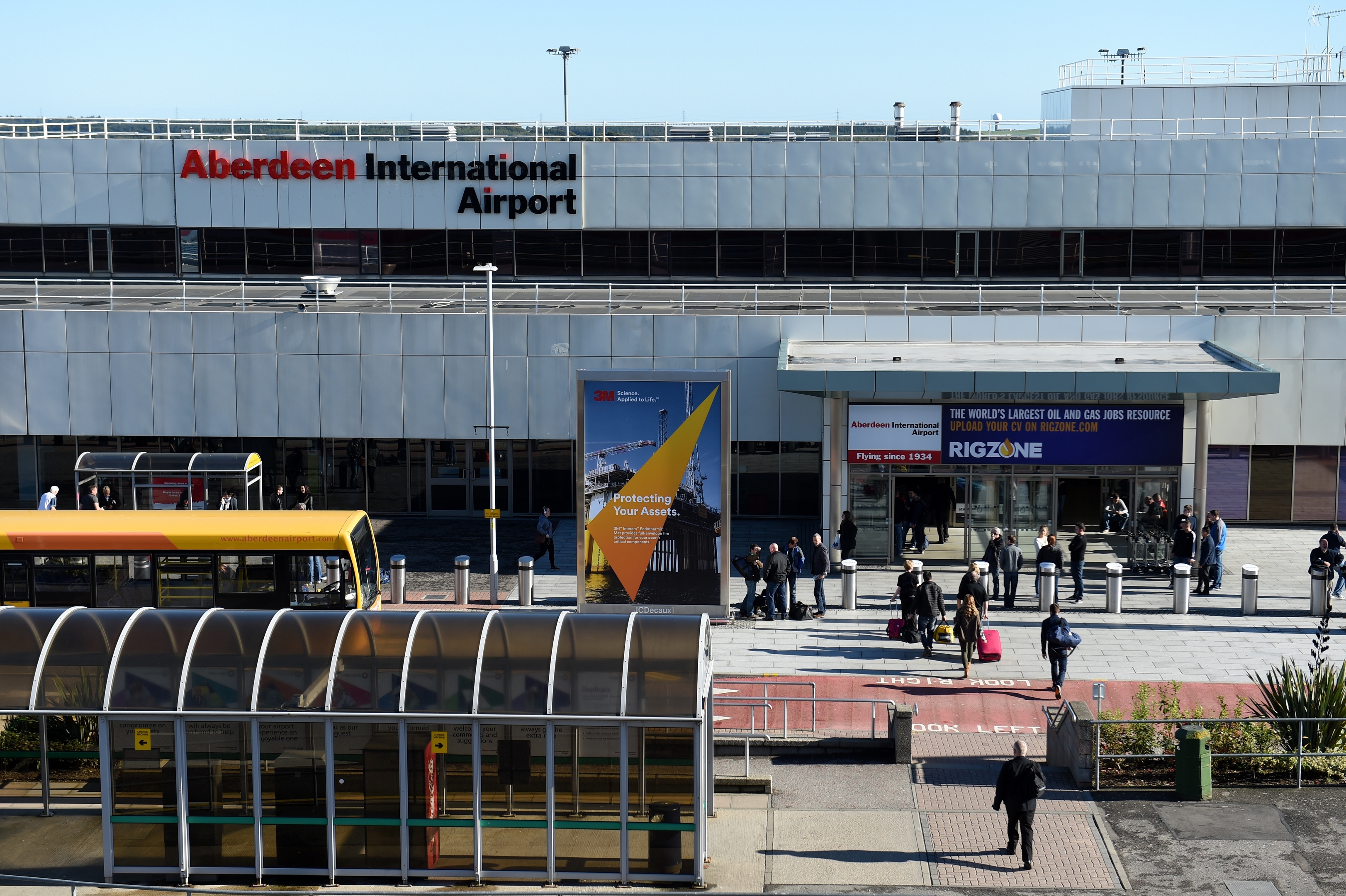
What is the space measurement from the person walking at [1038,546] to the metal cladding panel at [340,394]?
1454 cm

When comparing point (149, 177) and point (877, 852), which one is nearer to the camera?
point (877, 852)

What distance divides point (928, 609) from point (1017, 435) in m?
6.95

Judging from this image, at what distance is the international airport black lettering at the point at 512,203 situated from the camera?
128 feet

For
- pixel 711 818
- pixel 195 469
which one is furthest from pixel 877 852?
pixel 195 469

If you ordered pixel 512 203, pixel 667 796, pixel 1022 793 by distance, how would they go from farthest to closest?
pixel 512 203, pixel 667 796, pixel 1022 793

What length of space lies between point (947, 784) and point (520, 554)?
Result: 49.6 ft

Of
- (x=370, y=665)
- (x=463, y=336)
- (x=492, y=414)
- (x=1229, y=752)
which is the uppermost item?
(x=463, y=336)

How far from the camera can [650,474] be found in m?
22.0

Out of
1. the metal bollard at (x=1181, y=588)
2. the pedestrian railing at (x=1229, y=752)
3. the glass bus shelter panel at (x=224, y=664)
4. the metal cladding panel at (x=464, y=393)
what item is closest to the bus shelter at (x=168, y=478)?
the metal cladding panel at (x=464, y=393)

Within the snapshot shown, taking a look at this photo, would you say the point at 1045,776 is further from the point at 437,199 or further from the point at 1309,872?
the point at 437,199

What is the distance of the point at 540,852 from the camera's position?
14.1 meters

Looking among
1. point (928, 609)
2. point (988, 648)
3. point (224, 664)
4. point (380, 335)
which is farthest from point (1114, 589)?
point (380, 335)

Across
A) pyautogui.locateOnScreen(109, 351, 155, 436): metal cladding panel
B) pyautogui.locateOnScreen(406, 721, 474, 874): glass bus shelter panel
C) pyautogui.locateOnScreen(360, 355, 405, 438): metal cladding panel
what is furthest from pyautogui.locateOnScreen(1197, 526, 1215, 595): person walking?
pyautogui.locateOnScreen(109, 351, 155, 436): metal cladding panel

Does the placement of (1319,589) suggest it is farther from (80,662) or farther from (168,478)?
(168,478)
